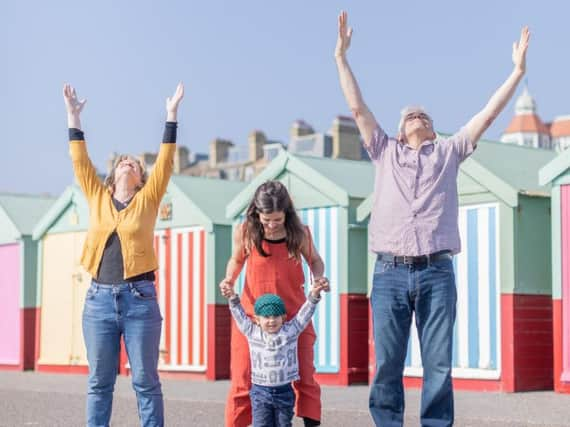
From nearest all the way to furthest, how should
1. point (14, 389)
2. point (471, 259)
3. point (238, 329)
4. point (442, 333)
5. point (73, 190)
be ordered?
point (442, 333) < point (238, 329) < point (471, 259) < point (14, 389) < point (73, 190)

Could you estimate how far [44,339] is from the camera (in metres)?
Result: 18.0

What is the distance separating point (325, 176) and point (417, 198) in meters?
8.42

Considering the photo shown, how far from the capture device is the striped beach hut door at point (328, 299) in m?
13.5

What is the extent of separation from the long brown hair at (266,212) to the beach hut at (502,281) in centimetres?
618

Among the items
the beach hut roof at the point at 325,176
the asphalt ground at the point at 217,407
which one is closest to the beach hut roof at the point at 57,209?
the beach hut roof at the point at 325,176

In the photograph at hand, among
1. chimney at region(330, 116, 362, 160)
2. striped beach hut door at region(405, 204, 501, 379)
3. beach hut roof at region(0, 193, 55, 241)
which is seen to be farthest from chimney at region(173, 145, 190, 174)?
striped beach hut door at region(405, 204, 501, 379)

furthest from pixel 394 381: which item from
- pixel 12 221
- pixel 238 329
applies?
pixel 12 221

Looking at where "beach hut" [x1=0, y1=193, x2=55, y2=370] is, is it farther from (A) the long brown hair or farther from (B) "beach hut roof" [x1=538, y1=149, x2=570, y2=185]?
(A) the long brown hair

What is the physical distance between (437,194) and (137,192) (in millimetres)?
1707

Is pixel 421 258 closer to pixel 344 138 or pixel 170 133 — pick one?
pixel 170 133

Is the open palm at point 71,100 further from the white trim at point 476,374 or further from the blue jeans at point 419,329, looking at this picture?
the white trim at point 476,374

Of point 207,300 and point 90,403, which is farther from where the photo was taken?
point 207,300

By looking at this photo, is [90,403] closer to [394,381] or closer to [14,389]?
[394,381]

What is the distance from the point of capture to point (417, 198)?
17.3ft
